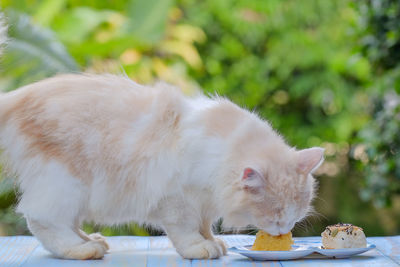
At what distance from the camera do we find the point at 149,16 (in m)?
7.81

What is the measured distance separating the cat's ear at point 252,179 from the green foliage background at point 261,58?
13.9 feet

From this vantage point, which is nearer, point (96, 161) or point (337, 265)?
point (337, 265)

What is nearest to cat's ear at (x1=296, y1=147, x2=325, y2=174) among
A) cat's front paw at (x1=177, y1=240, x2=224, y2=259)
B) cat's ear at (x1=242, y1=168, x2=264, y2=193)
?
cat's ear at (x1=242, y1=168, x2=264, y2=193)

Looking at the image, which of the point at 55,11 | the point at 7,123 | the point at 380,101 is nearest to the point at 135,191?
the point at 7,123

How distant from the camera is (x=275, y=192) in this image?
8.11 feet

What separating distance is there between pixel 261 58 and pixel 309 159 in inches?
258

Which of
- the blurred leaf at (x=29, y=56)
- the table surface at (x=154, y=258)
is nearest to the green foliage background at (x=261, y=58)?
the blurred leaf at (x=29, y=56)

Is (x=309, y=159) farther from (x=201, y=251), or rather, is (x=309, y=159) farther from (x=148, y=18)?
(x=148, y=18)

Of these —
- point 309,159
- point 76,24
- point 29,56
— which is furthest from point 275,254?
point 76,24

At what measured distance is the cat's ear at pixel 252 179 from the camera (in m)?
2.39

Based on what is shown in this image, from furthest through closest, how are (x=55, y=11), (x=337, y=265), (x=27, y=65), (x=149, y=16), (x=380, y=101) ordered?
(x=149, y=16), (x=55, y=11), (x=27, y=65), (x=380, y=101), (x=337, y=265)

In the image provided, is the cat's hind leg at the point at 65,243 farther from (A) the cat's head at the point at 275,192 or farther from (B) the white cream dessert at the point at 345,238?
(B) the white cream dessert at the point at 345,238

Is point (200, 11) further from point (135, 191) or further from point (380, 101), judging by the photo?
point (135, 191)

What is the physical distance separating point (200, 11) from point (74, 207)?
22.0 ft
